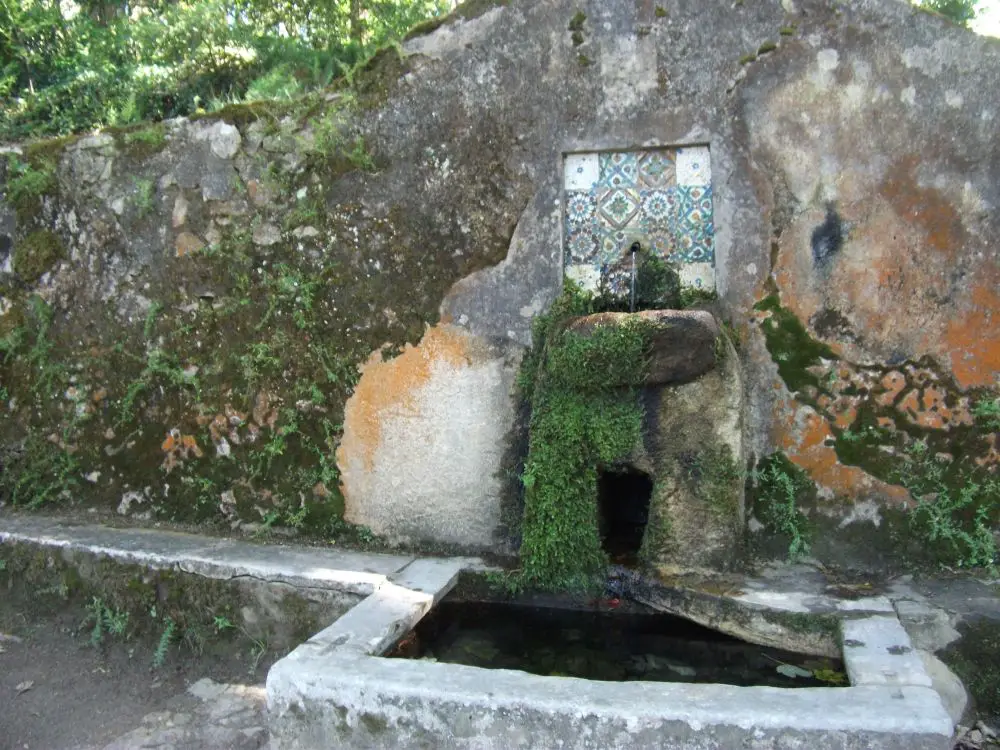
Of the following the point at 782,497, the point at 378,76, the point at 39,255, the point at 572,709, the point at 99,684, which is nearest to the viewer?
the point at 572,709

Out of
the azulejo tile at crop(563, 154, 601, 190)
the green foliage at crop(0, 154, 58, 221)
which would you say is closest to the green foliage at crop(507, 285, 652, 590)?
the azulejo tile at crop(563, 154, 601, 190)

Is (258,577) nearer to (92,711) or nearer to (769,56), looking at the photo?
(92,711)

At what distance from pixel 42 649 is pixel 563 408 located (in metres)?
2.67

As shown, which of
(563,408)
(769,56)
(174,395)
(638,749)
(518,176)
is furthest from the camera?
(174,395)

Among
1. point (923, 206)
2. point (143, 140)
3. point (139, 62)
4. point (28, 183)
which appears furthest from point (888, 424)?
point (139, 62)

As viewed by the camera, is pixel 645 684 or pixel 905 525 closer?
pixel 645 684

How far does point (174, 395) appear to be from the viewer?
14.1 feet

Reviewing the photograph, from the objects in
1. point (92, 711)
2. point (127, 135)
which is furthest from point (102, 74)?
point (92, 711)

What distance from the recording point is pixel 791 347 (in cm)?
356

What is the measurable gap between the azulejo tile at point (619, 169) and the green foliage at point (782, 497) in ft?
4.93

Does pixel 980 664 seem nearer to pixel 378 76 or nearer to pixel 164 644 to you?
pixel 164 644

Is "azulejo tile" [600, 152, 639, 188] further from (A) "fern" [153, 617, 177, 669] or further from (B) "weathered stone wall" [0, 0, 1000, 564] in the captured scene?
(A) "fern" [153, 617, 177, 669]

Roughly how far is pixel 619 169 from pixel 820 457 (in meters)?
1.68

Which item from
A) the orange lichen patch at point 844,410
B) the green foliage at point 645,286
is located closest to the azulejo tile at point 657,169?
the green foliage at point 645,286
